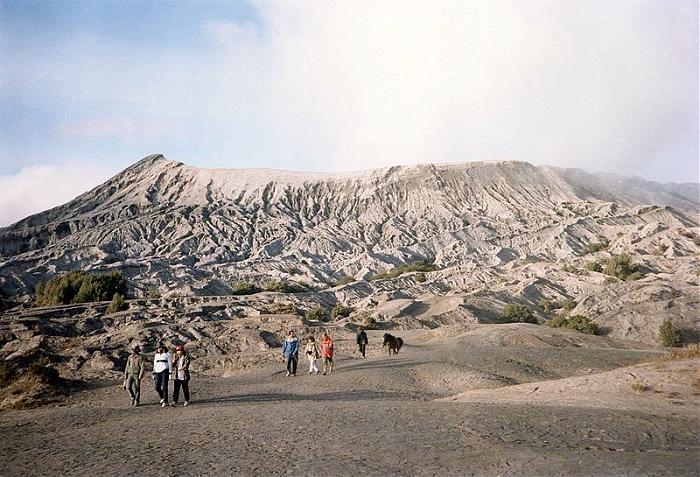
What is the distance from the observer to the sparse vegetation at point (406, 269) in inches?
2539

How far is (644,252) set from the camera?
200 feet

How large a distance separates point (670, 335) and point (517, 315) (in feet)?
41.2

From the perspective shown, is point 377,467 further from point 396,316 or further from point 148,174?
point 148,174

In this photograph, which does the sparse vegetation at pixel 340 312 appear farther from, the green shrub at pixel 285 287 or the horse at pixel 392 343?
the horse at pixel 392 343

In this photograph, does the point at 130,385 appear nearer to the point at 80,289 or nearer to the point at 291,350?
the point at 291,350

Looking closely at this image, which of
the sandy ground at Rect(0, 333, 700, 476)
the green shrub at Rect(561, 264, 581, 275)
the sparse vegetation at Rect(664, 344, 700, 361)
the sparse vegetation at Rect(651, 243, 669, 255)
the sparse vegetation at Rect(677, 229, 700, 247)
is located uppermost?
the sparse vegetation at Rect(677, 229, 700, 247)

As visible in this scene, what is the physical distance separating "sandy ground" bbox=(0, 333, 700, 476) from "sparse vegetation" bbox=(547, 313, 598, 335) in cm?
2278

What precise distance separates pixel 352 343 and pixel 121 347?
1121 cm

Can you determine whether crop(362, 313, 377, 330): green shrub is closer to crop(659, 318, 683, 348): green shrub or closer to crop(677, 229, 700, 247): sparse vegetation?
crop(659, 318, 683, 348): green shrub

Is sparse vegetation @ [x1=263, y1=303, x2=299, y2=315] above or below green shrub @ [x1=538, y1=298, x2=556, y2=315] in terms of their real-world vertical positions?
above

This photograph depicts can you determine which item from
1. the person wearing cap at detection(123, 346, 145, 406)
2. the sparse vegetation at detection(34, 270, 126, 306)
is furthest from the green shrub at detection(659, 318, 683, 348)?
the sparse vegetation at detection(34, 270, 126, 306)

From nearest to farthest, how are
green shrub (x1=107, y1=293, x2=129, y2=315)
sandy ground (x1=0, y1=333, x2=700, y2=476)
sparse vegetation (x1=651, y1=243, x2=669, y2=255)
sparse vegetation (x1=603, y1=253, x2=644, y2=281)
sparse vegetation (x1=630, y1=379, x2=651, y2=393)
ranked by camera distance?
sandy ground (x1=0, y1=333, x2=700, y2=476) < sparse vegetation (x1=630, y1=379, x2=651, y2=393) < green shrub (x1=107, y1=293, x2=129, y2=315) < sparse vegetation (x1=603, y1=253, x2=644, y2=281) < sparse vegetation (x1=651, y1=243, x2=669, y2=255)

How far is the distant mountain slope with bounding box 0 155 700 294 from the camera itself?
6631cm

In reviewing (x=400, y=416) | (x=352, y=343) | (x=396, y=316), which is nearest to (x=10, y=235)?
(x=396, y=316)
